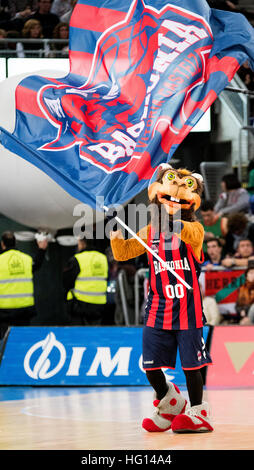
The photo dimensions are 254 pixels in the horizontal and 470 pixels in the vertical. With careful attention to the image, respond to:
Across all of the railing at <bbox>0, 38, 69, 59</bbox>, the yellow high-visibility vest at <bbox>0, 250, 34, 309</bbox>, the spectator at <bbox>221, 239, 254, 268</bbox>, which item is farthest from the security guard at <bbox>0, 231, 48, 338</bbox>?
the railing at <bbox>0, 38, 69, 59</bbox>

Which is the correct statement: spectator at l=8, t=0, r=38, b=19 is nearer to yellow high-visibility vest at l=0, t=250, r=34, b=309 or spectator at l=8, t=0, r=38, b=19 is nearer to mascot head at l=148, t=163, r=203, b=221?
yellow high-visibility vest at l=0, t=250, r=34, b=309

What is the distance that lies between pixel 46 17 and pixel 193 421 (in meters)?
11.9

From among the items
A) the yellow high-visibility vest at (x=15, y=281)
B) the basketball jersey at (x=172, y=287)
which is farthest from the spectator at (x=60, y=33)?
the basketball jersey at (x=172, y=287)

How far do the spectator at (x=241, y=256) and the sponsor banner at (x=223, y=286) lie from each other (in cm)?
11

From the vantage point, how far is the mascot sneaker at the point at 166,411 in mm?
6941

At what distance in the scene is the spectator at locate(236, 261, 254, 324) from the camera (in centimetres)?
1194

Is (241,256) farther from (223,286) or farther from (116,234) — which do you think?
(116,234)

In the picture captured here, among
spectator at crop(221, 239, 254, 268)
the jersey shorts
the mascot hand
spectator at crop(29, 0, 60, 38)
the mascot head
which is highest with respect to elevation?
spectator at crop(29, 0, 60, 38)

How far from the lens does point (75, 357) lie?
35.4 ft

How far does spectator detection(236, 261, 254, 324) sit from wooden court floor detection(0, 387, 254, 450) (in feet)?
6.34

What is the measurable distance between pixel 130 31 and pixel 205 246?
457 centimetres

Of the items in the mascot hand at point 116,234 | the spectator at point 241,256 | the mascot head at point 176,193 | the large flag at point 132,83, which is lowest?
the spectator at point 241,256

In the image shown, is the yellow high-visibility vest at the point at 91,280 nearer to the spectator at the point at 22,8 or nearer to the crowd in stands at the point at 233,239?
the crowd in stands at the point at 233,239

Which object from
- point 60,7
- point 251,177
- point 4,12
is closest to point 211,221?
point 251,177
